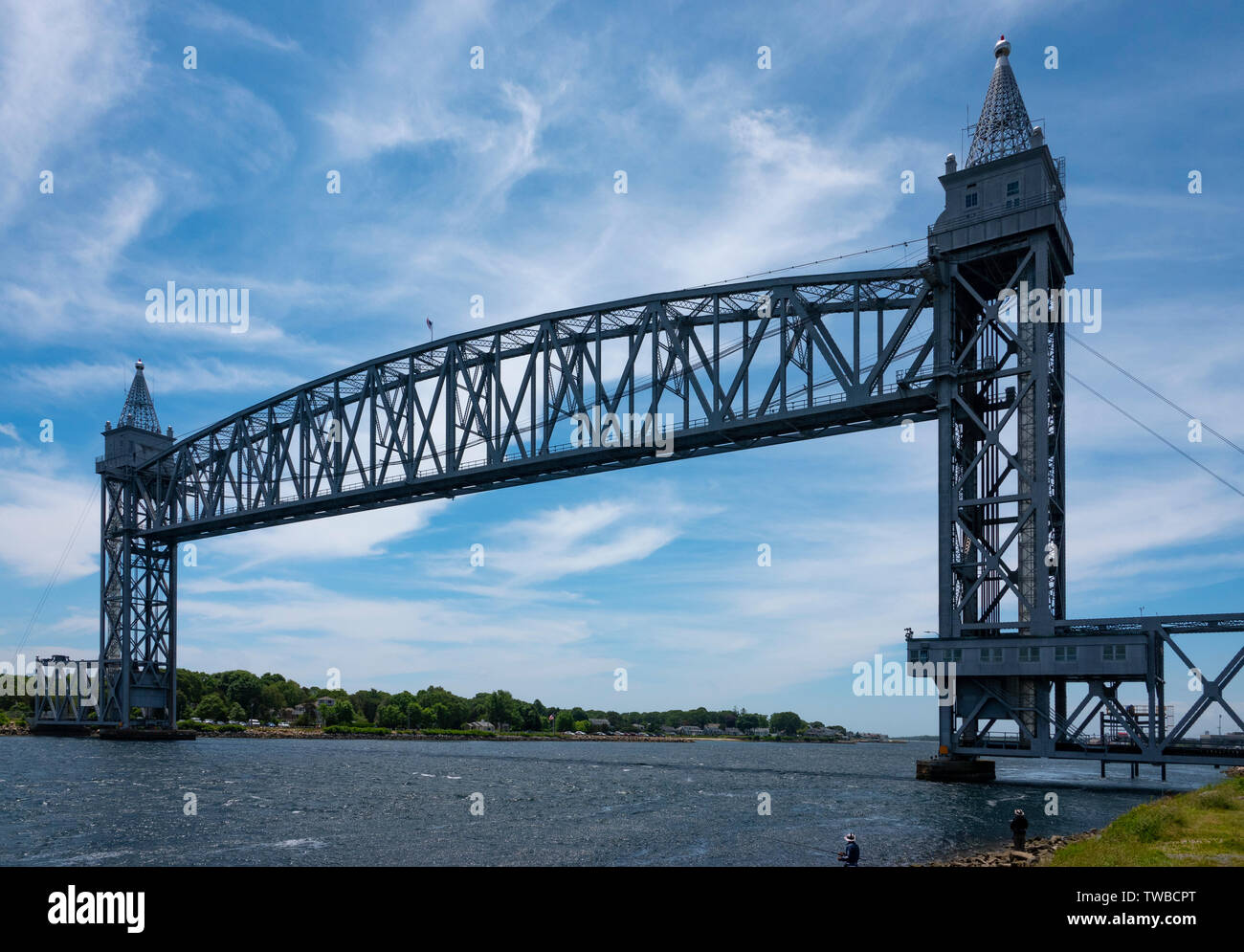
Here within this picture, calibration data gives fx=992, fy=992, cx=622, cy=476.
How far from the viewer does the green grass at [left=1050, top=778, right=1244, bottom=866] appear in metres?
25.7

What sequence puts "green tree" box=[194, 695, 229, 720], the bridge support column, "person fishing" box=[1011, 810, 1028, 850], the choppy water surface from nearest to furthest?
"person fishing" box=[1011, 810, 1028, 850] → the choppy water surface → the bridge support column → "green tree" box=[194, 695, 229, 720]

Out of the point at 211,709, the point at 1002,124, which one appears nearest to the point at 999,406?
the point at 1002,124

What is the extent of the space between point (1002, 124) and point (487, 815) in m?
57.6

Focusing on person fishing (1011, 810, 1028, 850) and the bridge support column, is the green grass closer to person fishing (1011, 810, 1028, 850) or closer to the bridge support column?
person fishing (1011, 810, 1028, 850)

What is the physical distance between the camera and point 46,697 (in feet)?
414

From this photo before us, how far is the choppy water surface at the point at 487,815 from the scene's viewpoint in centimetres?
3641

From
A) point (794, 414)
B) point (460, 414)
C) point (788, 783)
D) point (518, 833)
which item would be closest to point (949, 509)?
point (794, 414)

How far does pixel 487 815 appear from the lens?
48.7 meters

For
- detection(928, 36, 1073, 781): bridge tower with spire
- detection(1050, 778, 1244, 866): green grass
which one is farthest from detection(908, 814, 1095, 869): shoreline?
detection(928, 36, 1073, 781): bridge tower with spire

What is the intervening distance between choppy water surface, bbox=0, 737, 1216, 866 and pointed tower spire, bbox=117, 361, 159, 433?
171 ft

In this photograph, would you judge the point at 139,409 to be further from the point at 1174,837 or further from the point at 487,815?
the point at 1174,837

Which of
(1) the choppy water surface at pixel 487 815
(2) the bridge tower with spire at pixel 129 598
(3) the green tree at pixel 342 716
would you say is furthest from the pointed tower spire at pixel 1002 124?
(3) the green tree at pixel 342 716

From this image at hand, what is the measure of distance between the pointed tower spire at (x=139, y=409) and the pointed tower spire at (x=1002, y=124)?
103305 mm
